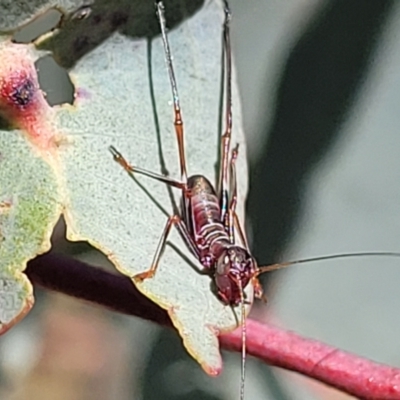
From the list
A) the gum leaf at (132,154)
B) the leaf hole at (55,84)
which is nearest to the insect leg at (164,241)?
the gum leaf at (132,154)

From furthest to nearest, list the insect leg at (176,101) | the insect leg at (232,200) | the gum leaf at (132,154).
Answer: the insect leg at (232,200), the insect leg at (176,101), the gum leaf at (132,154)

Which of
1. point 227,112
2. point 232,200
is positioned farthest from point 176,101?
point 232,200

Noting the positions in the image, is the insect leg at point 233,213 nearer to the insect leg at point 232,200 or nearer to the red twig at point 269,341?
the insect leg at point 232,200

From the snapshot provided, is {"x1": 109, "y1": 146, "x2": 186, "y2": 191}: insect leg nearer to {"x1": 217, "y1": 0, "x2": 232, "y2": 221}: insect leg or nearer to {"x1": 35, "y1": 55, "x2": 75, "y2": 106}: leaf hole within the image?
{"x1": 217, "y1": 0, "x2": 232, "y2": 221}: insect leg

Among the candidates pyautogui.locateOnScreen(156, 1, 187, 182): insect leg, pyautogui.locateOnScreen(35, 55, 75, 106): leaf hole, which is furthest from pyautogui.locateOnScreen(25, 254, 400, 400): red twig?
pyautogui.locateOnScreen(35, 55, 75, 106): leaf hole

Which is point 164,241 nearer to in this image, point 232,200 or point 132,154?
point 132,154

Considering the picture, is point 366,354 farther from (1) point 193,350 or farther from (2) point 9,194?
(2) point 9,194
